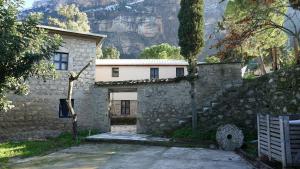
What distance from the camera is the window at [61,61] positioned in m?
18.7

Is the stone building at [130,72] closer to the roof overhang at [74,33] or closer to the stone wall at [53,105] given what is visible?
the roof overhang at [74,33]

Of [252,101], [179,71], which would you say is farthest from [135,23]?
[252,101]

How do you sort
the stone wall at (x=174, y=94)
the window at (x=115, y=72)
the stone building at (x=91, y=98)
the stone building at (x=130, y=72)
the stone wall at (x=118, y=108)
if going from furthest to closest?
the window at (x=115, y=72) → the stone building at (x=130, y=72) → the stone wall at (x=118, y=108) → the stone building at (x=91, y=98) → the stone wall at (x=174, y=94)

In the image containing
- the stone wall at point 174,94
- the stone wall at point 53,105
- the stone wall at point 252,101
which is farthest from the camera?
the stone wall at point 53,105

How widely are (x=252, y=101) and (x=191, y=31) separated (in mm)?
5214

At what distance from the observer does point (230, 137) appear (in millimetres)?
11602

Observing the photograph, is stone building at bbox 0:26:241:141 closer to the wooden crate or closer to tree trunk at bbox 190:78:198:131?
tree trunk at bbox 190:78:198:131

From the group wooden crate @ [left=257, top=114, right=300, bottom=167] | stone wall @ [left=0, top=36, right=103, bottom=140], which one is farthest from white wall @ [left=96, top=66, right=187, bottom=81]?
wooden crate @ [left=257, top=114, right=300, bottom=167]

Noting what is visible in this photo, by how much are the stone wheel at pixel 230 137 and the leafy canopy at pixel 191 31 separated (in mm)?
4946

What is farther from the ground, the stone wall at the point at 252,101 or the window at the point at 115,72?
the window at the point at 115,72

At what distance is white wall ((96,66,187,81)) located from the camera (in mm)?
29078

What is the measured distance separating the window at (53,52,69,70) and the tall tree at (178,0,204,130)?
22.8 ft

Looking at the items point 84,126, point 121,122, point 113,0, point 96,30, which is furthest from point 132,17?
point 84,126

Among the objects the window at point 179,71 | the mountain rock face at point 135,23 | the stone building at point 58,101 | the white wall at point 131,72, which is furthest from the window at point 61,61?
the mountain rock face at point 135,23
